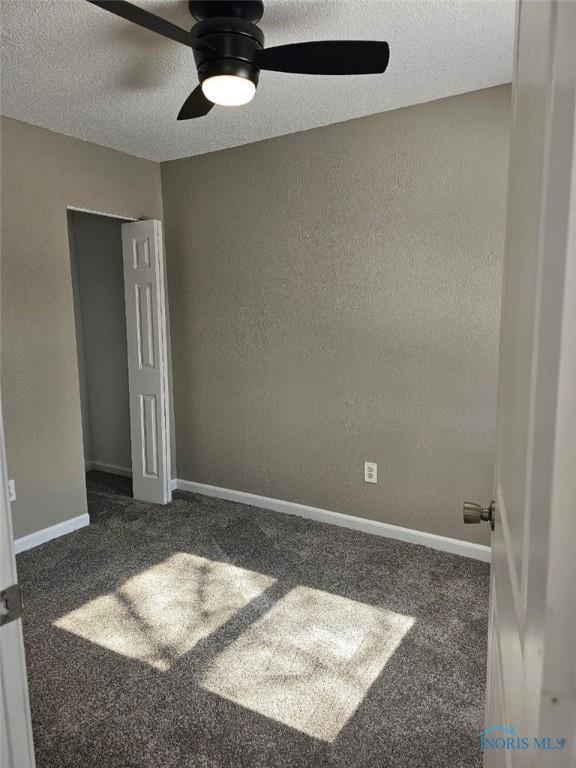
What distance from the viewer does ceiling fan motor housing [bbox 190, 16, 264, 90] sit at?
187cm

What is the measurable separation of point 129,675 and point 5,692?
4.49 feet

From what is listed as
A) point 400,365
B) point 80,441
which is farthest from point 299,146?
point 80,441

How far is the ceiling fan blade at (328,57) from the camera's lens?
176 centimetres

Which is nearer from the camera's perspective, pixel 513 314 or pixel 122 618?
pixel 513 314

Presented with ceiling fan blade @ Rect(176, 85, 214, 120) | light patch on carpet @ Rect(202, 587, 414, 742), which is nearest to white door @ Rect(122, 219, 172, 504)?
ceiling fan blade @ Rect(176, 85, 214, 120)

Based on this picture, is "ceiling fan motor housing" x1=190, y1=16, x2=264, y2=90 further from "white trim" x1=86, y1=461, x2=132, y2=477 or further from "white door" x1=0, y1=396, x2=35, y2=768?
"white trim" x1=86, y1=461, x2=132, y2=477

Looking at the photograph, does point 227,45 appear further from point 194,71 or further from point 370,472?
point 370,472

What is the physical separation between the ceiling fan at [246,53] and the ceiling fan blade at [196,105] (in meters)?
0.23

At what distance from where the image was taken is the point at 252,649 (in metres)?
2.20

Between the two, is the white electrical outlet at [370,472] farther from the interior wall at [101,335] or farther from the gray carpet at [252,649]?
the interior wall at [101,335]

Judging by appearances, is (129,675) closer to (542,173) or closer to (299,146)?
(542,173)

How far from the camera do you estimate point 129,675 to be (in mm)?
2059

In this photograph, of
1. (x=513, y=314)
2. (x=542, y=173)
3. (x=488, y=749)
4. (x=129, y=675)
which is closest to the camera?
(x=542, y=173)

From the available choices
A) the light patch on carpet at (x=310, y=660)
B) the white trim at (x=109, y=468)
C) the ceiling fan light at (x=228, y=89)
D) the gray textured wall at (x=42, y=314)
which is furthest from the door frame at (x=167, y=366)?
the ceiling fan light at (x=228, y=89)
